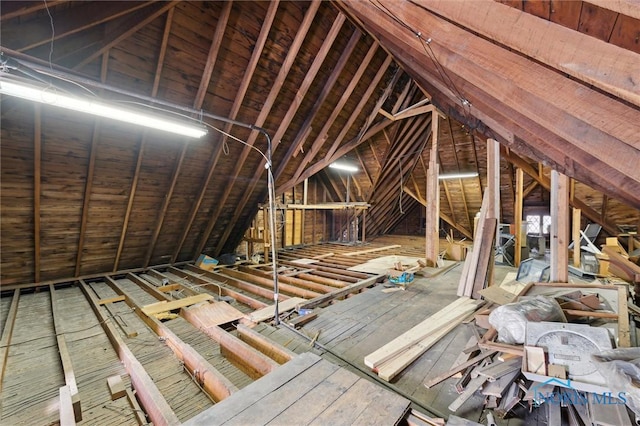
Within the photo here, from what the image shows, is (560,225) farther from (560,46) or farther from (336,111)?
(336,111)


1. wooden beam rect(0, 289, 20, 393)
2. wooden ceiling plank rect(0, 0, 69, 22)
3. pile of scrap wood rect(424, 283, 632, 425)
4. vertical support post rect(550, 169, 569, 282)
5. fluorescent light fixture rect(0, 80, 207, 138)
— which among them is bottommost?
wooden beam rect(0, 289, 20, 393)

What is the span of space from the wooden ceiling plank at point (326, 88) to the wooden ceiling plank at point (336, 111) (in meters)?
0.32

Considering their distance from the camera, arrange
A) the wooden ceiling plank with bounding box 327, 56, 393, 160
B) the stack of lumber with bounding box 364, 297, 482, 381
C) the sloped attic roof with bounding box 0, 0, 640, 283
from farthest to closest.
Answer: the wooden ceiling plank with bounding box 327, 56, 393, 160 < the stack of lumber with bounding box 364, 297, 482, 381 < the sloped attic roof with bounding box 0, 0, 640, 283

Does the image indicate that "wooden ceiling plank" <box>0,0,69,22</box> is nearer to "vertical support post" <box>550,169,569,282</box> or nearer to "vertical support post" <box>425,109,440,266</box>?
"vertical support post" <box>550,169,569,282</box>

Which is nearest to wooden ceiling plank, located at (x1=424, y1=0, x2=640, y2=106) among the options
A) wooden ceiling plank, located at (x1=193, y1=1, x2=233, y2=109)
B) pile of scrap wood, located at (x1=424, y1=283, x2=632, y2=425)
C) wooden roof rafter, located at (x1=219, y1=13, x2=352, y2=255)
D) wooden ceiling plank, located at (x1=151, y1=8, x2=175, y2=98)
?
pile of scrap wood, located at (x1=424, y1=283, x2=632, y2=425)

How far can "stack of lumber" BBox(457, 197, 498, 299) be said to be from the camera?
356 cm

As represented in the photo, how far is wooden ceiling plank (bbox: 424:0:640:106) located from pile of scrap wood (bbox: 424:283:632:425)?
1427 mm

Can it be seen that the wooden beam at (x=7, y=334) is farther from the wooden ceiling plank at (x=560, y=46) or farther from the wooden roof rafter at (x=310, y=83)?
the wooden ceiling plank at (x=560, y=46)

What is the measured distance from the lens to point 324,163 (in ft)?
19.6

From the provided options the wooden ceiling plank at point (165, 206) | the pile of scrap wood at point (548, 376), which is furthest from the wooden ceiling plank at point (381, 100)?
the pile of scrap wood at point (548, 376)

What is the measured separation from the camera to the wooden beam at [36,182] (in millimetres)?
2983

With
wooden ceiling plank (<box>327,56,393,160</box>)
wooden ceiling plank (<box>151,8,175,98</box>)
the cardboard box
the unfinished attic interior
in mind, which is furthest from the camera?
the cardboard box

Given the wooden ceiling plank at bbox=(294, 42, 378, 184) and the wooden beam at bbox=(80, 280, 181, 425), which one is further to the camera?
the wooden ceiling plank at bbox=(294, 42, 378, 184)

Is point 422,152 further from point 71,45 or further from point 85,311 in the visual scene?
point 85,311
